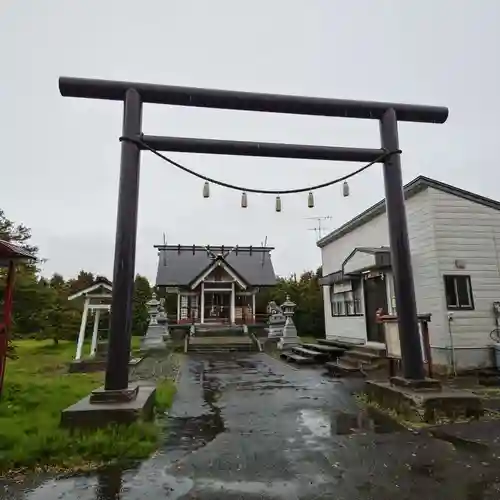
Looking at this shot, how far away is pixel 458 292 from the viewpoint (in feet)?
34.4

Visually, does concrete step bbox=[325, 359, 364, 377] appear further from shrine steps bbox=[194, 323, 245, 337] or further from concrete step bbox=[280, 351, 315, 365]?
shrine steps bbox=[194, 323, 245, 337]

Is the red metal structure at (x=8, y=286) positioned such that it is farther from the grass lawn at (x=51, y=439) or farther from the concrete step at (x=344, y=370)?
the concrete step at (x=344, y=370)

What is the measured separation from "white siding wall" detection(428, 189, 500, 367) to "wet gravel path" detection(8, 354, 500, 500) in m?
5.19

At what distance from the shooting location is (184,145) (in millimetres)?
6535

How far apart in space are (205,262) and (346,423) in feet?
81.5

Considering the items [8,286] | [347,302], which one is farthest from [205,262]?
Answer: [8,286]

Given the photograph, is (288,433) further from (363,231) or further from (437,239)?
(363,231)

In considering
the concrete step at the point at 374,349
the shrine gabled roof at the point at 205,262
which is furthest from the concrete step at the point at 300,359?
the shrine gabled roof at the point at 205,262

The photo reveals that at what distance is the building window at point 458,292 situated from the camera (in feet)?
34.1

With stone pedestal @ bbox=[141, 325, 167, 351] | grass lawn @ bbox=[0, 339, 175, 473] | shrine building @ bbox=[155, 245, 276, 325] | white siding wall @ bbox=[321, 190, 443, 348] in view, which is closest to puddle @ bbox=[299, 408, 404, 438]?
grass lawn @ bbox=[0, 339, 175, 473]

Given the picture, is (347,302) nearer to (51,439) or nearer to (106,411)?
(106,411)

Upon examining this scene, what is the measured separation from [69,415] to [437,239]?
9.65m

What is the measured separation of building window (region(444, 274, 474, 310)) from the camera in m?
10.4

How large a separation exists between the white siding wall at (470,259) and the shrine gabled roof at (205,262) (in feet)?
54.9
